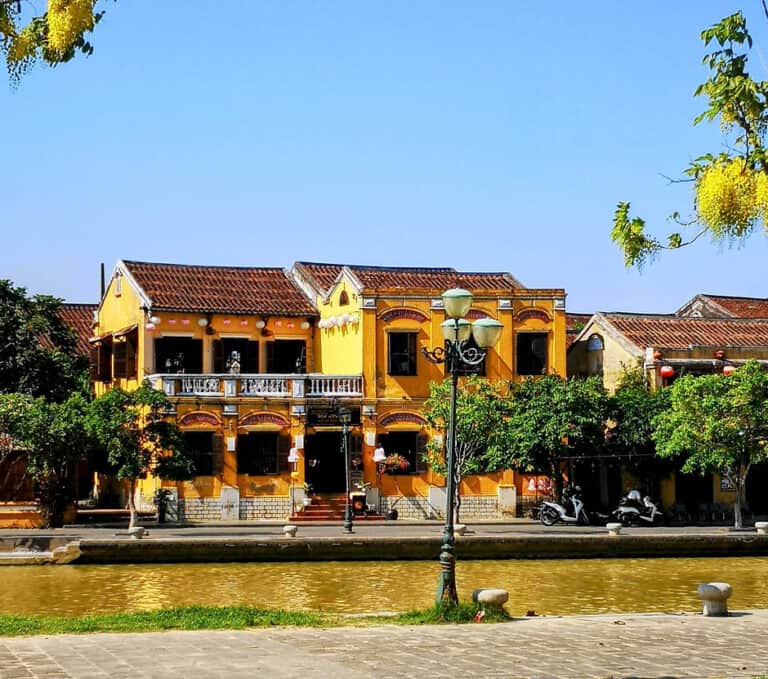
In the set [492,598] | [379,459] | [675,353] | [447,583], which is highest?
[675,353]

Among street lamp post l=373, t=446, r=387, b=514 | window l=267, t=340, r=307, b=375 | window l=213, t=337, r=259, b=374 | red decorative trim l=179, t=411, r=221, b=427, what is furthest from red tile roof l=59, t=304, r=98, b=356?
street lamp post l=373, t=446, r=387, b=514

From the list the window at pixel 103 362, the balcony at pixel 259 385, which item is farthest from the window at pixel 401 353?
the window at pixel 103 362

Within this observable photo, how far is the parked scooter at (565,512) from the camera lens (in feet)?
125

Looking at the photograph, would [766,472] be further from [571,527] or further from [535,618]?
[535,618]

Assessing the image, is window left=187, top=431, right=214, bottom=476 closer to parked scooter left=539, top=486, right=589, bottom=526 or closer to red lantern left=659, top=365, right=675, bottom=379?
parked scooter left=539, top=486, right=589, bottom=526

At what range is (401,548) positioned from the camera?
29359 mm

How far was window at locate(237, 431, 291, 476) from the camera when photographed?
4034cm

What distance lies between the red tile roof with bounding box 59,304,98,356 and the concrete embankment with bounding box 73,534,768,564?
22.7 meters

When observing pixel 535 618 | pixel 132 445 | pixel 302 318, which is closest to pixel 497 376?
pixel 302 318

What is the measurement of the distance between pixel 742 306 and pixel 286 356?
18.5m

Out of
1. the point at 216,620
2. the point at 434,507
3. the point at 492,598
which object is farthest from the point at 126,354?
the point at 492,598

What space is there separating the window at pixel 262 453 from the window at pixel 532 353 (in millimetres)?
7844

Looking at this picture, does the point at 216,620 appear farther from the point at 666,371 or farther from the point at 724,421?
the point at 666,371

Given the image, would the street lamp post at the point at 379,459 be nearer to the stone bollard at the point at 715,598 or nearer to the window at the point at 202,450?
the window at the point at 202,450
